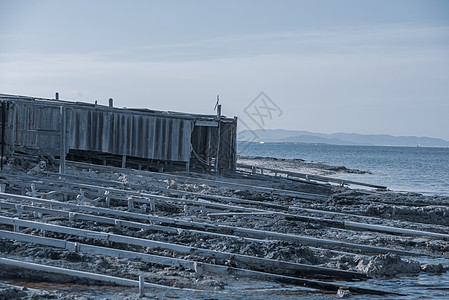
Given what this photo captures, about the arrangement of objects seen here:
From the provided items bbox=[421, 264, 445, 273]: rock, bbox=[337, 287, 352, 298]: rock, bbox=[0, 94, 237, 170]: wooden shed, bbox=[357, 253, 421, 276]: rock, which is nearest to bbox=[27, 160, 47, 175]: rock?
bbox=[0, 94, 237, 170]: wooden shed

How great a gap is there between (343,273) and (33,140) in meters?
13.9

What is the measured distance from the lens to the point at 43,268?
27.6ft

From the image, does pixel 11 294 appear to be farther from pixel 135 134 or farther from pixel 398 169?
pixel 398 169

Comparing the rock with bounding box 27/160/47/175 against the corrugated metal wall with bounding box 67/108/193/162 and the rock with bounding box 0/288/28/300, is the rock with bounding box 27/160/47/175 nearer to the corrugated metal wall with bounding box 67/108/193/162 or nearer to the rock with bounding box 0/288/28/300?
the corrugated metal wall with bounding box 67/108/193/162

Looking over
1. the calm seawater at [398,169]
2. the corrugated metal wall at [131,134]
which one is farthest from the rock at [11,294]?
the calm seawater at [398,169]

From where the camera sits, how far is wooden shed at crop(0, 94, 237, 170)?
22.7 metres

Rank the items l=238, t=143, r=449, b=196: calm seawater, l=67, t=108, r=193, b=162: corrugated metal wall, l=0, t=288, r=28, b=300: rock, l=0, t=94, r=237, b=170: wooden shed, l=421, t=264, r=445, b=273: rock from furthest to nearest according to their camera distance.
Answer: l=238, t=143, r=449, b=196: calm seawater
l=67, t=108, r=193, b=162: corrugated metal wall
l=0, t=94, r=237, b=170: wooden shed
l=421, t=264, r=445, b=273: rock
l=0, t=288, r=28, b=300: rock

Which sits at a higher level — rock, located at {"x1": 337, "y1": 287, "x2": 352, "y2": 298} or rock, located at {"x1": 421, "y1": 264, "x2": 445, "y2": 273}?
rock, located at {"x1": 421, "y1": 264, "x2": 445, "y2": 273}

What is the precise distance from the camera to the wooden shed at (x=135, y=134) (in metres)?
22.7

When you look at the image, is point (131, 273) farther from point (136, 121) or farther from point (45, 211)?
point (136, 121)

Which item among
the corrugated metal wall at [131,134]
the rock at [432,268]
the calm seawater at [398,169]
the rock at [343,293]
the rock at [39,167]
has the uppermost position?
the corrugated metal wall at [131,134]

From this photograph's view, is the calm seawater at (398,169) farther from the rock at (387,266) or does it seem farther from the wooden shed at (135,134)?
the rock at (387,266)

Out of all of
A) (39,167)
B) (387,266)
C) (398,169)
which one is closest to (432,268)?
(387,266)

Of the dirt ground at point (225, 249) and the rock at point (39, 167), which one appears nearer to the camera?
the dirt ground at point (225, 249)
